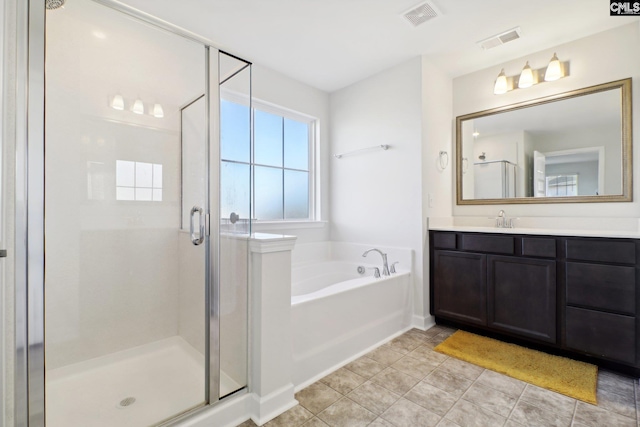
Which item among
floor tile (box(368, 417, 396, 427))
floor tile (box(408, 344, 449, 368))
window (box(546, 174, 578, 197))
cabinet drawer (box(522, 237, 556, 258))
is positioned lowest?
floor tile (box(368, 417, 396, 427))

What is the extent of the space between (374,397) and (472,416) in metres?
0.51

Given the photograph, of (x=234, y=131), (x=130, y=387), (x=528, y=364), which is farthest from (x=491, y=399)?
(x=234, y=131)

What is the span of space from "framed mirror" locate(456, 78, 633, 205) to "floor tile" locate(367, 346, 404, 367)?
170cm

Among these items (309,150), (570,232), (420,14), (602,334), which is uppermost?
(420,14)

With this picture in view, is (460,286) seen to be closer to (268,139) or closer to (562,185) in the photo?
(562,185)

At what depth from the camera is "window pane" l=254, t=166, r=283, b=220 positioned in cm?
304

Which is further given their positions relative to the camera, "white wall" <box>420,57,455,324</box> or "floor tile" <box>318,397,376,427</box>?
"white wall" <box>420,57,455,324</box>

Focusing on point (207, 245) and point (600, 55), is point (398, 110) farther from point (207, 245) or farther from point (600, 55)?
point (207, 245)

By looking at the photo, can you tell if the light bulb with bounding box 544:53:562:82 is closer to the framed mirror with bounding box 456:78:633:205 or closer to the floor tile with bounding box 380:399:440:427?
the framed mirror with bounding box 456:78:633:205

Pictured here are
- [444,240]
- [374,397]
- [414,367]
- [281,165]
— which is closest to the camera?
[374,397]

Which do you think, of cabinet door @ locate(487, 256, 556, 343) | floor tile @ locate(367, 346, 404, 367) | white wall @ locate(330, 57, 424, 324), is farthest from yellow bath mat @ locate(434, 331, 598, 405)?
white wall @ locate(330, 57, 424, 324)

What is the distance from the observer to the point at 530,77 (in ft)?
8.59

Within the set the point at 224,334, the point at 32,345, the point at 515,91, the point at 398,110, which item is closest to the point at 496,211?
the point at 515,91

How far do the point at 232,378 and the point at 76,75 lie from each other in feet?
6.20
